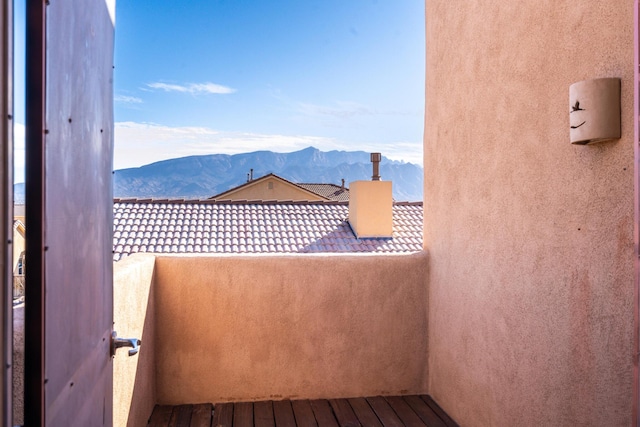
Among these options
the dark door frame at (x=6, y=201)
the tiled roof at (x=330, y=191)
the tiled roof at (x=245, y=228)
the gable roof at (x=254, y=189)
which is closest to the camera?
the dark door frame at (x=6, y=201)

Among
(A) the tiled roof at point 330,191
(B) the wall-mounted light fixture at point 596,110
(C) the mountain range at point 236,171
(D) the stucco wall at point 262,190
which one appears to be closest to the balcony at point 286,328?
(B) the wall-mounted light fixture at point 596,110

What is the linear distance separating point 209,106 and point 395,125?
70.3ft

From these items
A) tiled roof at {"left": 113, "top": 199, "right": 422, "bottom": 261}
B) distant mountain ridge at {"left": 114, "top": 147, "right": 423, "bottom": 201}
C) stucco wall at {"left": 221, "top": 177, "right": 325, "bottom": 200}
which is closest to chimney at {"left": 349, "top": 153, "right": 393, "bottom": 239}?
tiled roof at {"left": 113, "top": 199, "right": 422, "bottom": 261}

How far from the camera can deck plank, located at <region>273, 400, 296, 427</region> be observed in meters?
2.88

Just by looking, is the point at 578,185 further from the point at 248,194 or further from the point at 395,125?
the point at 395,125

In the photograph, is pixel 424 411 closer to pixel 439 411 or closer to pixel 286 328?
pixel 439 411

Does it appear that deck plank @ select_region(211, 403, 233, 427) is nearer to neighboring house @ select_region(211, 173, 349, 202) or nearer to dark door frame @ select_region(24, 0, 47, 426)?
dark door frame @ select_region(24, 0, 47, 426)

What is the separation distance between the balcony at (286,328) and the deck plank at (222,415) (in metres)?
0.06

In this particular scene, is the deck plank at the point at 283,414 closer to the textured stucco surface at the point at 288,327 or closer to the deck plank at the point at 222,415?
the textured stucco surface at the point at 288,327

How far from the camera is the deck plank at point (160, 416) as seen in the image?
2844 mm

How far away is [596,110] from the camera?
167cm

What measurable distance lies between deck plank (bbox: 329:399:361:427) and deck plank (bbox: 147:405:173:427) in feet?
3.37

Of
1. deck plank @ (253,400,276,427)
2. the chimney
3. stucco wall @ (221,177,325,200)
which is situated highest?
stucco wall @ (221,177,325,200)

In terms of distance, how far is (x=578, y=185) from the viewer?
1.86 m
